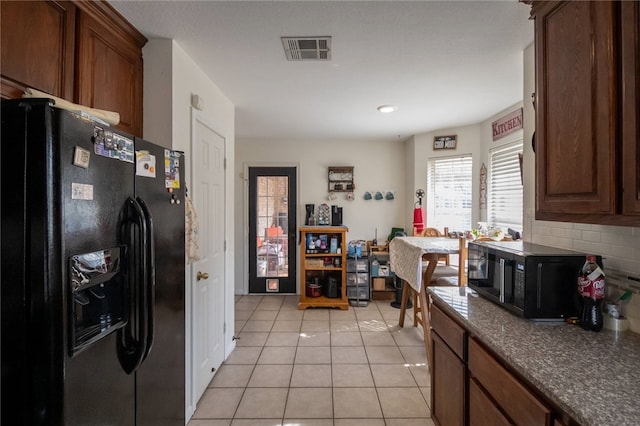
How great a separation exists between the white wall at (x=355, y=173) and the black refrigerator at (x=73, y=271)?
3.41 meters

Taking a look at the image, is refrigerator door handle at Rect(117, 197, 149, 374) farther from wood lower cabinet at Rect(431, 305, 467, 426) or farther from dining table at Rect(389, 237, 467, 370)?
dining table at Rect(389, 237, 467, 370)

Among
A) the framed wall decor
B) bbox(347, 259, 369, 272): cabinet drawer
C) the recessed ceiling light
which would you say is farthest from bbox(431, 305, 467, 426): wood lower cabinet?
the framed wall decor

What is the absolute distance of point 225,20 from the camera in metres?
1.60

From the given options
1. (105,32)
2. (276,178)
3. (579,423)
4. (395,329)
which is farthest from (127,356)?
(276,178)

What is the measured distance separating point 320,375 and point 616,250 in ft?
6.90

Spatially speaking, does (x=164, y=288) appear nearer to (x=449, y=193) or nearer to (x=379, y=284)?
(x=379, y=284)

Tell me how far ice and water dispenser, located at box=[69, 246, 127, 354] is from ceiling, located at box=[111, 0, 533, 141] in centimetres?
130

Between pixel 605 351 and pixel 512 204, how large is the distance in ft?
7.25

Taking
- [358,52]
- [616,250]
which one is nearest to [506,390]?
[616,250]

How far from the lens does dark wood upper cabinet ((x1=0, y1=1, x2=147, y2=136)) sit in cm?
110

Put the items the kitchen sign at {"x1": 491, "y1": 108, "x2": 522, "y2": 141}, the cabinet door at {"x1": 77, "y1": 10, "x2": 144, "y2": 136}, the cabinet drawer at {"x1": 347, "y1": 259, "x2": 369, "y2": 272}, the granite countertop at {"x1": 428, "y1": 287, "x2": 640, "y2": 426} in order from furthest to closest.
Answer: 1. the cabinet drawer at {"x1": 347, "y1": 259, "x2": 369, "y2": 272}
2. the kitchen sign at {"x1": 491, "y1": 108, "x2": 522, "y2": 141}
3. the cabinet door at {"x1": 77, "y1": 10, "x2": 144, "y2": 136}
4. the granite countertop at {"x1": 428, "y1": 287, "x2": 640, "y2": 426}

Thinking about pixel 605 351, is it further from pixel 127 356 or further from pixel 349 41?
pixel 349 41

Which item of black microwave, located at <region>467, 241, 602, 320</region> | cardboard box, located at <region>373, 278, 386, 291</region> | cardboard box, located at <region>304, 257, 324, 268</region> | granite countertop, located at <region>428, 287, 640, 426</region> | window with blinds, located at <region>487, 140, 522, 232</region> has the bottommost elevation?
cardboard box, located at <region>373, 278, 386, 291</region>

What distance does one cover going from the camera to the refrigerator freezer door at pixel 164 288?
1.23 meters
